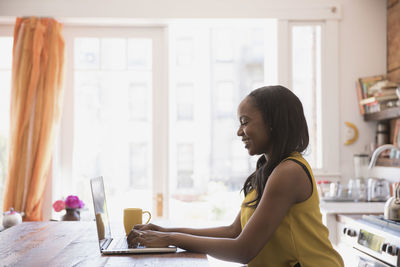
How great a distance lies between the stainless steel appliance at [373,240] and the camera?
1.99m

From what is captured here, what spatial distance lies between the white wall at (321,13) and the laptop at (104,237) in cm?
215

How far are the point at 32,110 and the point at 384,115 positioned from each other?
8.41 ft

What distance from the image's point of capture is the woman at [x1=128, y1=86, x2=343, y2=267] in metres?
1.34

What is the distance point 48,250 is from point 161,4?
97.3 inches

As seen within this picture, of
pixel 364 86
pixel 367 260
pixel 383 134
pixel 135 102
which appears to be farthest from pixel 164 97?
pixel 367 260

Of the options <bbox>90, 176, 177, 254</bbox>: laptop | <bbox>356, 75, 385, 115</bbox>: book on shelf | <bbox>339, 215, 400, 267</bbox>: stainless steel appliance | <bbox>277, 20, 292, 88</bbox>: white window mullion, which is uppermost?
<bbox>277, 20, 292, 88</bbox>: white window mullion

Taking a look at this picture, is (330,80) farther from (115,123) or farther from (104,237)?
(104,237)

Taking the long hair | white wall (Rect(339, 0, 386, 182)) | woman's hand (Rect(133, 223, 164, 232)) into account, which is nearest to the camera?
the long hair

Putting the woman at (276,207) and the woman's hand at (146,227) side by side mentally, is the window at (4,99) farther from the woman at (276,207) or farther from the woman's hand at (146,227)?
the woman at (276,207)

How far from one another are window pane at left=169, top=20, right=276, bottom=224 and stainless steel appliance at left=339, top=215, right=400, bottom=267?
7112mm

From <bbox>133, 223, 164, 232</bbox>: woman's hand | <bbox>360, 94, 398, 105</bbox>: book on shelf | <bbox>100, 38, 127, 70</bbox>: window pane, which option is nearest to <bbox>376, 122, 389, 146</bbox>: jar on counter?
<bbox>360, 94, 398, 105</bbox>: book on shelf

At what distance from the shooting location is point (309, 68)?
3.57 metres

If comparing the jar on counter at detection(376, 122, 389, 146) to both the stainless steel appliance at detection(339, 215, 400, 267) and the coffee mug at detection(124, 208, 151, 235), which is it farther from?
the coffee mug at detection(124, 208, 151, 235)

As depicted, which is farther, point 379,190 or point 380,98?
point 380,98
